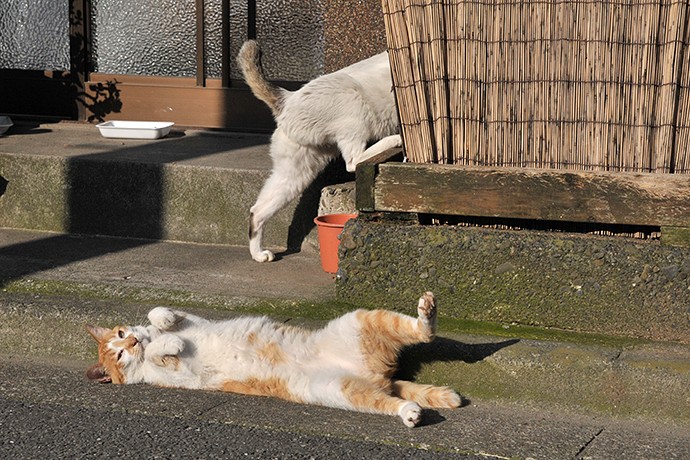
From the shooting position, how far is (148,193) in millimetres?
7094

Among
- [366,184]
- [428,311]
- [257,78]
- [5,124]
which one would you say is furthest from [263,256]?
[5,124]

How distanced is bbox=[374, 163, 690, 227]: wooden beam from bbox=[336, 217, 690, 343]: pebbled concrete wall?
105 millimetres

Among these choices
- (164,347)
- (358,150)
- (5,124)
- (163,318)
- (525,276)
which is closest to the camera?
(164,347)

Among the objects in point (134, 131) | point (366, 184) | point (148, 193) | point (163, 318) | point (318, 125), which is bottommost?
point (163, 318)

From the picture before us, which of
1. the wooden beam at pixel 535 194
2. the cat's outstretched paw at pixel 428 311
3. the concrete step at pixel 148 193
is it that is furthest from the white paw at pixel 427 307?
the concrete step at pixel 148 193

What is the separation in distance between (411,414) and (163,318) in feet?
4.18

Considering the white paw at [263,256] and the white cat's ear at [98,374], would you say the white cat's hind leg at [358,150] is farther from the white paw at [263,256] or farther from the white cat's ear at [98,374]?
the white cat's ear at [98,374]

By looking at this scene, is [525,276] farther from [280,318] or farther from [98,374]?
[98,374]

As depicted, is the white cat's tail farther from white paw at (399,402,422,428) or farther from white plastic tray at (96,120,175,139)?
white paw at (399,402,422,428)

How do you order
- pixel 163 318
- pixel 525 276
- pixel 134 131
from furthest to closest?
pixel 134 131 → pixel 525 276 → pixel 163 318

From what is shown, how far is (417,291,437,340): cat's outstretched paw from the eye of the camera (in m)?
4.50

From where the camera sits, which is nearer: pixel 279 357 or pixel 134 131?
pixel 279 357

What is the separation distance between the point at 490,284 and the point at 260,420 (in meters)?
1.39

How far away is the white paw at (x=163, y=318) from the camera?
191 inches
